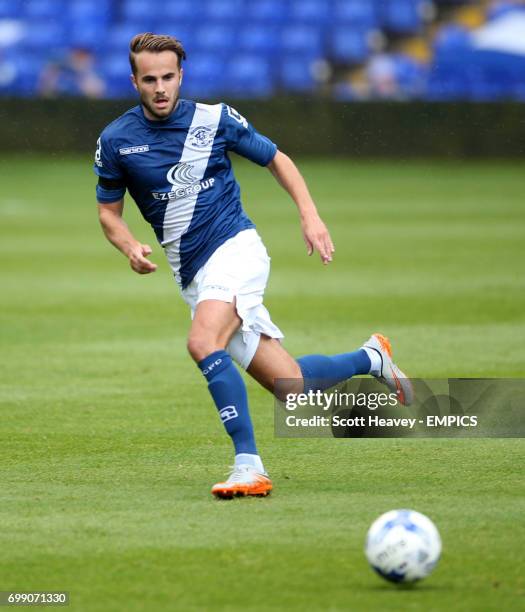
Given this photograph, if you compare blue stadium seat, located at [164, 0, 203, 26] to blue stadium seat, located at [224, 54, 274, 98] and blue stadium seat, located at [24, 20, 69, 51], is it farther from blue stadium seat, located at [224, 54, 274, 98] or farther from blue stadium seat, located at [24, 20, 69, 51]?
blue stadium seat, located at [24, 20, 69, 51]

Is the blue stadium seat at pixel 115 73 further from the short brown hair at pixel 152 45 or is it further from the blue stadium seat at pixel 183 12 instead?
the short brown hair at pixel 152 45

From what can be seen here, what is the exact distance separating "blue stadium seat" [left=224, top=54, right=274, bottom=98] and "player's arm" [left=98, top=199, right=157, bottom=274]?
2620 centimetres

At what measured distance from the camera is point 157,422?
7.88m

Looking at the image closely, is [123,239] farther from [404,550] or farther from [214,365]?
[404,550]

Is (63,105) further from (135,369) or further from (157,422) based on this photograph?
(157,422)

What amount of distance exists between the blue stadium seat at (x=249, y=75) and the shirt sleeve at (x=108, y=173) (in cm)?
2620

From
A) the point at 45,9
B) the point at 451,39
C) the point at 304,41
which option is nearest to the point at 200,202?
the point at 451,39

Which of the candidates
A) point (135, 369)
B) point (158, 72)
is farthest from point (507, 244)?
point (158, 72)

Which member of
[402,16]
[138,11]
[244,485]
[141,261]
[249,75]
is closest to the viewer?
[244,485]

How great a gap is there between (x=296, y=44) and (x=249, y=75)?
1.82 m

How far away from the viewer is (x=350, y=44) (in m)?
34.3

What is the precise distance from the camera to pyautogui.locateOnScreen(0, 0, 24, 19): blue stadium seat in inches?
1484

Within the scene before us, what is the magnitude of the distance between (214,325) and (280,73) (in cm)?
2890

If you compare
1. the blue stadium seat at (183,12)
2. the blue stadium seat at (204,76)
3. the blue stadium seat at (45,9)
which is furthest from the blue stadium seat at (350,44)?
the blue stadium seat at (45,9)
